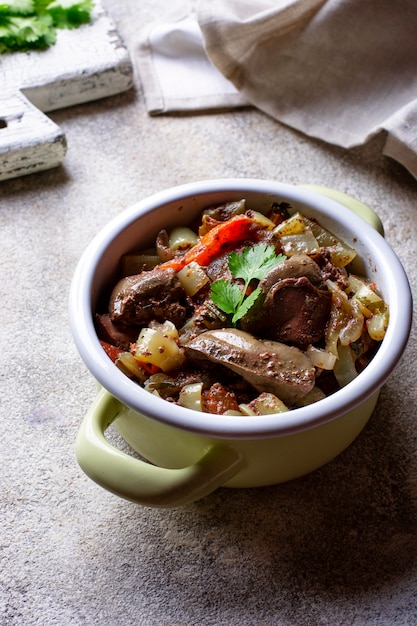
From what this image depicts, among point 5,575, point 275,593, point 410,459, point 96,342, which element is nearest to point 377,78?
point 410,459

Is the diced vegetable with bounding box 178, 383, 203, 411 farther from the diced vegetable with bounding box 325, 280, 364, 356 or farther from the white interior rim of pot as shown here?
the diced vegetable with bounding box 325, 280, 364, 356

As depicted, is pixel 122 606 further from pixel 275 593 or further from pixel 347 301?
pixel 347 301

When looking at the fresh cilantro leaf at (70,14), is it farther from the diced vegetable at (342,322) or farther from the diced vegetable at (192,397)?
the diced vegetable at (192,397)

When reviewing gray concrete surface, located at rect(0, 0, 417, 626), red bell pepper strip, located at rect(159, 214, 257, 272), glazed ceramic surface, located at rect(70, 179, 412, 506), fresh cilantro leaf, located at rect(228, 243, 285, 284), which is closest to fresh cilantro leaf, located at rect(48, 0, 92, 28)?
gray concrete surface, located at rect(0, 0, 417, 626)

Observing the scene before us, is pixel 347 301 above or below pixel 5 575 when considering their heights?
above

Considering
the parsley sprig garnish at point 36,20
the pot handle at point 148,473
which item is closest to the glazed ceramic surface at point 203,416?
the pot handle at point 148,473

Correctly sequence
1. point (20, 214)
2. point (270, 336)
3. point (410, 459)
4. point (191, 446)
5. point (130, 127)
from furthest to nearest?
point (130, 127) → point (20, 214) → point (410, 459) → point (270, 336) → point (191, 446)
